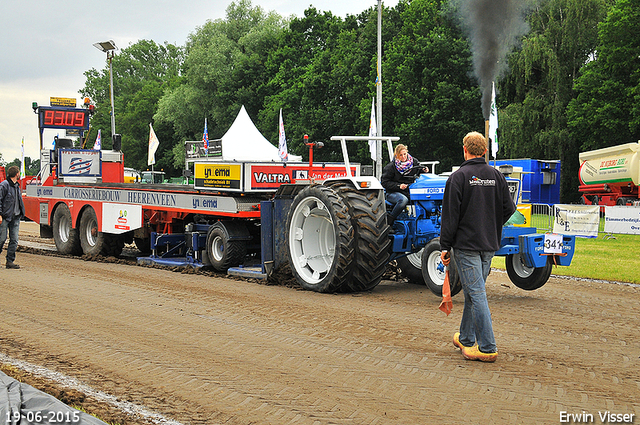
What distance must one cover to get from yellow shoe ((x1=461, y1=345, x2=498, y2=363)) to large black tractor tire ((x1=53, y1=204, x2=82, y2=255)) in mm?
11704

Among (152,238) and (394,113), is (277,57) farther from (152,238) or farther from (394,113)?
(152,238)

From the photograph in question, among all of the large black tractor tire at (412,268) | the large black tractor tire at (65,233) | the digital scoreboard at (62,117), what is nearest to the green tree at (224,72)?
the digital scoreboard at (62,117)

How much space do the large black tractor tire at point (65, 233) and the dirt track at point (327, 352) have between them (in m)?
5.45

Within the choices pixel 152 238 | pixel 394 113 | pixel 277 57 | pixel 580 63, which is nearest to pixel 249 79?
pixel 277 57

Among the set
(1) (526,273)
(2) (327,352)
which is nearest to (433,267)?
(1) (526,273)

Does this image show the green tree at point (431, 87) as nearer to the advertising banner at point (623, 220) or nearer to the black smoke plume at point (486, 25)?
the black smoke plume at point (486, 25)

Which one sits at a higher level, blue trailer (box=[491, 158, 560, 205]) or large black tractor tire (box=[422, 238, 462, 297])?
blue trailer (box=[491, 158, 560, 205])

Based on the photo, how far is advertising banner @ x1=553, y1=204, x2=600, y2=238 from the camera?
16.3 metres

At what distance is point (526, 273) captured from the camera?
353 inches

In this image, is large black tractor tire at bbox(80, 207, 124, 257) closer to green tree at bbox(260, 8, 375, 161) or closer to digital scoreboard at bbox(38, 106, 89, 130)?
digital scoreboard at bbox(38, 106, 89, 130)

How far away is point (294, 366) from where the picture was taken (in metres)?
5.59

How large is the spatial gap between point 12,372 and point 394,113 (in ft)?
126

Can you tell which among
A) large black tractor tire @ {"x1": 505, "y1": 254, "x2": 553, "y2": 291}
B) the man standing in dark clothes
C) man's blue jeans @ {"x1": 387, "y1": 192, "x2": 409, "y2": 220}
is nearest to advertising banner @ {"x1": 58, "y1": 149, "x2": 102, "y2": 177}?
the man standing in dark clothes

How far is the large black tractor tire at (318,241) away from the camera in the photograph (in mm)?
8977
